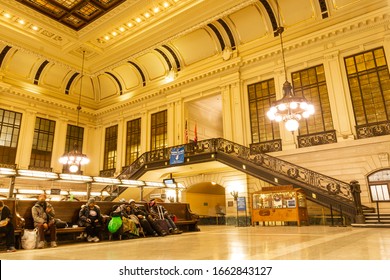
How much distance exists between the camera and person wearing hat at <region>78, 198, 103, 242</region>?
7145mm

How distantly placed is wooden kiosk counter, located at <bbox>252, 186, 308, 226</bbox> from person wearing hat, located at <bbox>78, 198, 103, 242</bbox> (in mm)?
5924

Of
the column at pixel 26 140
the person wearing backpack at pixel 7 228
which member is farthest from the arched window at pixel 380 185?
the column at pixel 26 140

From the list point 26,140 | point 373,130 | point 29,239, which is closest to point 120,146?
point 26,140

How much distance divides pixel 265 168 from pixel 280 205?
5.12ft

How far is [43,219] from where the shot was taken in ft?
20.4

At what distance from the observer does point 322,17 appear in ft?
43.9

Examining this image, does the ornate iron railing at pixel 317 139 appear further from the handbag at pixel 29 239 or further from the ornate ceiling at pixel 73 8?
the handbag at pixel 29 239

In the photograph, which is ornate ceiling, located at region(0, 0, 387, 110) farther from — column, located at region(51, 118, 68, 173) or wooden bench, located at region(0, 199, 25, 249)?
wooden bench, located at region(0, 199, 25, 249)

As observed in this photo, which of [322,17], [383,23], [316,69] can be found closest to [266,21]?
[322,17]

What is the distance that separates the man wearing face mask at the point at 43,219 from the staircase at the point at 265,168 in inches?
190

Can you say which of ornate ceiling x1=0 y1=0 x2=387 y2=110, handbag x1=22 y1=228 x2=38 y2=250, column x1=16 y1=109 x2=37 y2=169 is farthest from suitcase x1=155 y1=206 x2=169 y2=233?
column x1=16 y1=109 x2=37 y2=169

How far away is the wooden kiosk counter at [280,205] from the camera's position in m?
9.95

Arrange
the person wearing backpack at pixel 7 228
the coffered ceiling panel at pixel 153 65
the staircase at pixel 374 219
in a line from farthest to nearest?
1. the coffered ceiling panel at pixel 153 65
2. the staircase at pixel 374 219
3. the person wearing backpack at pixel 7 228

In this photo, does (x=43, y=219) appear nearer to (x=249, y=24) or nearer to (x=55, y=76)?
(x=249, y=24)
